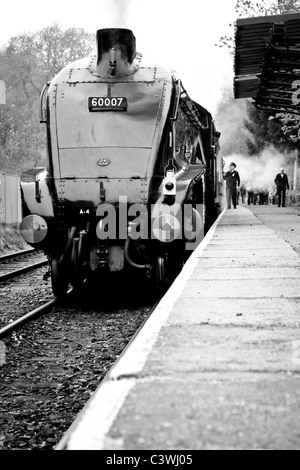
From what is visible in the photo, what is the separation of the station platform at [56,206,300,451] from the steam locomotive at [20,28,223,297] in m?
4.31

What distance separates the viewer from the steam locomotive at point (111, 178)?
9.65m

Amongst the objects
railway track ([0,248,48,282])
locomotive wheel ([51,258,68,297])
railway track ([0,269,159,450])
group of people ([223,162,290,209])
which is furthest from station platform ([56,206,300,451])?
group of people ([223,162,290,209])

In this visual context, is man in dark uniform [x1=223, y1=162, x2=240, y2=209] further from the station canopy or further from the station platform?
the station platform

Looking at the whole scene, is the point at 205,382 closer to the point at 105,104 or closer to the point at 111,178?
the point at 111,178

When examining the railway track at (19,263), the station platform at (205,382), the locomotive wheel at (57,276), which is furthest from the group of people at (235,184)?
the station platform at (205,382)

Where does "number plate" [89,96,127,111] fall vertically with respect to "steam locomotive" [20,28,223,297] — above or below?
above

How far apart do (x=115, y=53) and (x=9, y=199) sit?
1354cm

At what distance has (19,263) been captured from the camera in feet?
52.5

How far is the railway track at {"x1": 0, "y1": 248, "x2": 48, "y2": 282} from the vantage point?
13496mm

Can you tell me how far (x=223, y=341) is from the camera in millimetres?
3600

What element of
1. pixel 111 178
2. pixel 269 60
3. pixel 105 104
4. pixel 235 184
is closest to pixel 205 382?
pixel 111 178

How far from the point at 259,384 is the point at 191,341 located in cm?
88

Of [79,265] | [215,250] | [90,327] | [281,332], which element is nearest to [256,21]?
[215,250]
